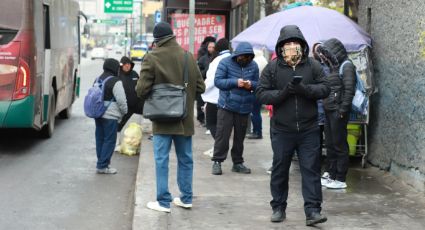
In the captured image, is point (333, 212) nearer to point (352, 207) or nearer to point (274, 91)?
point (352, 207)

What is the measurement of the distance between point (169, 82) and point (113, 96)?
281 centimetres

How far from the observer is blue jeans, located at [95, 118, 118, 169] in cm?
888

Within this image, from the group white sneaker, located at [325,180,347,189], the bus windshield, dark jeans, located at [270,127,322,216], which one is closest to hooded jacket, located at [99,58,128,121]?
the bus windshield

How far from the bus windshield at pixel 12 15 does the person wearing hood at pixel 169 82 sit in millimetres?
4631

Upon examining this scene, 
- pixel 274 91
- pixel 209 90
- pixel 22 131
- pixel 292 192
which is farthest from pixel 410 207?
pixel 22 131

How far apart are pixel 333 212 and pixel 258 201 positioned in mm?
843

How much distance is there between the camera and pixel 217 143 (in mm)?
8383

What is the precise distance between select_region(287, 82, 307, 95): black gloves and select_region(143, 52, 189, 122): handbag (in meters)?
1.05

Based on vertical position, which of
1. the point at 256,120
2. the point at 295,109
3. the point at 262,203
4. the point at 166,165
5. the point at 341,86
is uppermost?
the point at 341,86

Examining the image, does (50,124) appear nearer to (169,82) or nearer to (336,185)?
(336,185)

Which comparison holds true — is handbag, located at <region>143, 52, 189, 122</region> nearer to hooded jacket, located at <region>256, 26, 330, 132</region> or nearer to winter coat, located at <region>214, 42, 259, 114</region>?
hooded jacket, located at <region>256, 26, 330, 132</region>

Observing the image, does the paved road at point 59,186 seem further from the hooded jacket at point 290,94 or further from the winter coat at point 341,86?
the winter coat at point 341,86

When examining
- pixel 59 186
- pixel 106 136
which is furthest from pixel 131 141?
pixel 59 186

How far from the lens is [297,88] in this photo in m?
5.69
